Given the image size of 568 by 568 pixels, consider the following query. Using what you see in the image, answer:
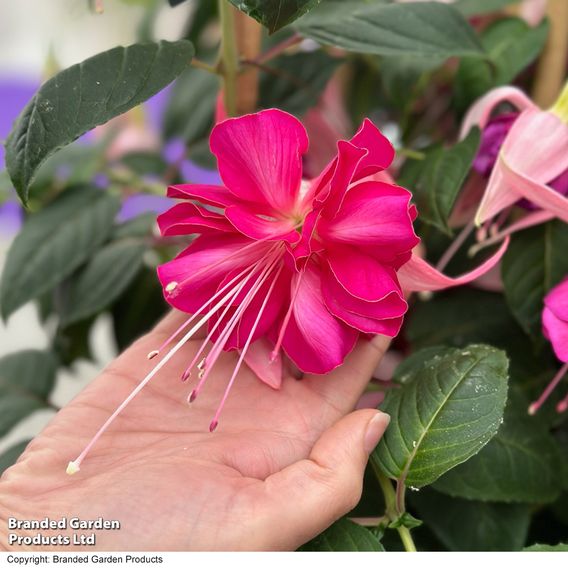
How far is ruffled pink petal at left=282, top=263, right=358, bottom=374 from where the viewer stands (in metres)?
0.55

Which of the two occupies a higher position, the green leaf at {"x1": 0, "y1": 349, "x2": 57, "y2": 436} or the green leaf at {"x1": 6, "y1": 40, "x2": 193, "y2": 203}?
the green leaf at {"x1": 6, "y1": 40, "x2": 193, "y2": 203}

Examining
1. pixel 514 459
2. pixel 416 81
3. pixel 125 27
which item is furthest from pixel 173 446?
pixel 125 27

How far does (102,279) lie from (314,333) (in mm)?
335

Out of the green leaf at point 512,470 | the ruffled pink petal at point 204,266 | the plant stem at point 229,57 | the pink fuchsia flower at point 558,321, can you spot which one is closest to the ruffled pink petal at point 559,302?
the pink fuchsia flower at point 558,321

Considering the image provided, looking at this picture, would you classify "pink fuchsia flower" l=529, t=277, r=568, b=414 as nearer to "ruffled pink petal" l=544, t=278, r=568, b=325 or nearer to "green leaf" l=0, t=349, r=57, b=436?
"ruffled pink petal" l=544, t=278, r=568, b=325

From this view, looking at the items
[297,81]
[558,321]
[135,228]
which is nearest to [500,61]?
[297,81]

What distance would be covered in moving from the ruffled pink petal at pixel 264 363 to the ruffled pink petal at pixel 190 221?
11 cm

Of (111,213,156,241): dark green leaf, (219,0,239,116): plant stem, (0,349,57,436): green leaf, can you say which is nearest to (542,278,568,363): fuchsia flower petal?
(219,0,239,116): plant stem

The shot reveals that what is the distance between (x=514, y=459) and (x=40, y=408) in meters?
0.51

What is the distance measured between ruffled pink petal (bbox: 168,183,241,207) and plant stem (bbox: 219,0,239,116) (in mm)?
156

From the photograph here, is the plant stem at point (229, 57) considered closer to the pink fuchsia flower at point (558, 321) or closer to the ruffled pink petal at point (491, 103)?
the ruffled pink petal at point (491, 103)

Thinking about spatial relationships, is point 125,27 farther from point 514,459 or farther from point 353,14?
point 514,459

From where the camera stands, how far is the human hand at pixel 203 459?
0.50 m
